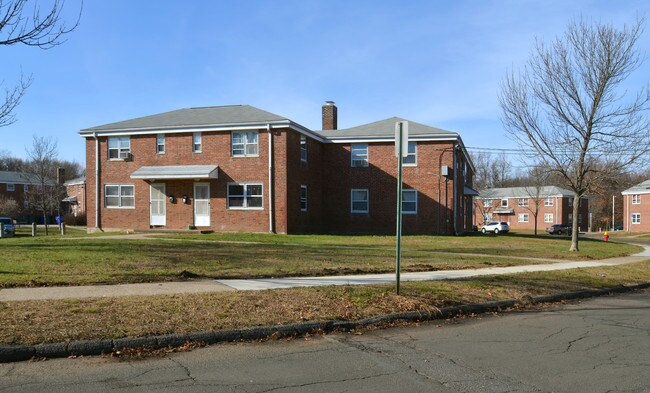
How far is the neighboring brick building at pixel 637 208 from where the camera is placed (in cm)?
6869

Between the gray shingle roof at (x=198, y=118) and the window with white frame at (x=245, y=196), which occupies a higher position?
the gray shingle roof at (x=198, y=118)

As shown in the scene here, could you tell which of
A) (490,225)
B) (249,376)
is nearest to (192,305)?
(249,376)

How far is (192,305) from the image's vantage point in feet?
27.3

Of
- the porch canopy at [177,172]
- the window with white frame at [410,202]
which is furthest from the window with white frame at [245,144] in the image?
the window with white frame at [410,202]

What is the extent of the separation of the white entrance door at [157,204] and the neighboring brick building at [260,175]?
0.18 feet

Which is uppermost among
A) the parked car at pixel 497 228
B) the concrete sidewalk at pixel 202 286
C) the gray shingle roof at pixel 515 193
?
the gray shingle roof at pixel 515 193

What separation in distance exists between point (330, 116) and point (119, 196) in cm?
1496

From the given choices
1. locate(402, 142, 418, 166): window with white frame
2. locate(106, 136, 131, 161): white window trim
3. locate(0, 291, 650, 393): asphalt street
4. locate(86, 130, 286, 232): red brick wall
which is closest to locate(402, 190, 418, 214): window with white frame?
locate(402, 142, 418, 166): window with white frame

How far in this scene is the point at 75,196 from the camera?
67.2 meters

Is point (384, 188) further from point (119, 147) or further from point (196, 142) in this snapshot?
point (119, 147)

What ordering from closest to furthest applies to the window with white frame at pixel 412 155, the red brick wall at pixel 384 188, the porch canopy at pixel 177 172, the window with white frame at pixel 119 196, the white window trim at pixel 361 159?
the porch canopy at pixel 177 172
the window with white frame at pixel 119 196
the red brick wall at pixel 384 188
the window with white frame at pixel 412 155
the white window trim at pixel 361 159

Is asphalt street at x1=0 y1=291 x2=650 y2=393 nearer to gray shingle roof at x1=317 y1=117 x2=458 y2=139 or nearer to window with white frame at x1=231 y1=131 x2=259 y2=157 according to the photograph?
window with white frame at x1=231 y1=131 x2=259 y2=157

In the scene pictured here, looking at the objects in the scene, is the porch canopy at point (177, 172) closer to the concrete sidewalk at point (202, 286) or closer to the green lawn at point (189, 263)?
the green lawn at point (189, 263)

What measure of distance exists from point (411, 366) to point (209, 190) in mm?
23933
